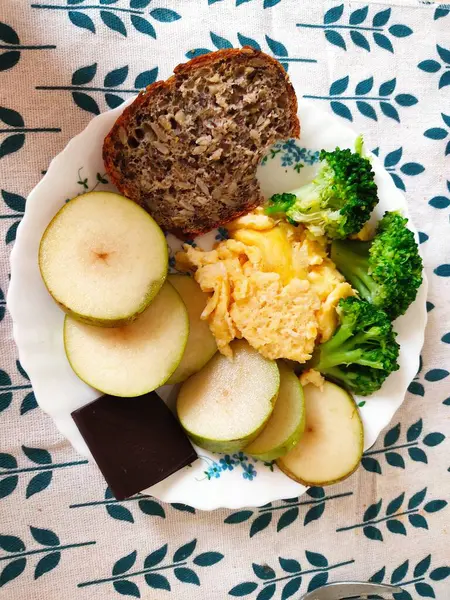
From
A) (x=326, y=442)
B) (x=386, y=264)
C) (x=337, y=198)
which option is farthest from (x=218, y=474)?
(x=337, y=198)

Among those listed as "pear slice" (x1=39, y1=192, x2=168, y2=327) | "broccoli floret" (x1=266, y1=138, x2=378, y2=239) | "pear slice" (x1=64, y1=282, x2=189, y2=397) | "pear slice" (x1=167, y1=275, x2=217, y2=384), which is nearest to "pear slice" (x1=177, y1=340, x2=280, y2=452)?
"pear slice" (x1=167, y1=275, x2=217, y2=384)

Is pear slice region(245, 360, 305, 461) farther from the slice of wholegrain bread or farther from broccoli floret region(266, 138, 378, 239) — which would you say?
the slice of wholegrain bread

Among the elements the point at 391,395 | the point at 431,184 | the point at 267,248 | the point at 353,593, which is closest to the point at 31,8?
the point at 267,248

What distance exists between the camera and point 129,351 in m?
2.10

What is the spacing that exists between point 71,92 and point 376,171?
50.4 inches

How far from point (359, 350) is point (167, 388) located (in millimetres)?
786

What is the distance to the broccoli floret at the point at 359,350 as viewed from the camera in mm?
2221

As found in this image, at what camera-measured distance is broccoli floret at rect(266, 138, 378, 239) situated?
217cm

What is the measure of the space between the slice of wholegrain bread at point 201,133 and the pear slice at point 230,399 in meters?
0.60

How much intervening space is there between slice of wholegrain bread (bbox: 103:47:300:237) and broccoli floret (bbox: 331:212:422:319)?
20.1 inches

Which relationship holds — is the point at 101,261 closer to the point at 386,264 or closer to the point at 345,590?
the point at 386,264

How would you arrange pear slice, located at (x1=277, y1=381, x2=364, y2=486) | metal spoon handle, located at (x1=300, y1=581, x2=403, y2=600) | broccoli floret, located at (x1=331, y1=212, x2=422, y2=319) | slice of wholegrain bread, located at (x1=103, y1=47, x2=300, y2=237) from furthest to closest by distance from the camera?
1. metal spoon handle, located at (x1=300, y1=581, x2=403, y2=600)
2. pear slice, located at (x1=277, y1=381, x2=364, y2=486)
3. broccoli floret, located at (x1=331, y1=212, x2=422, y2=319)
4. slice of wholegrain bread, located at (x1=103, y1=47, x2=300, y2=237)

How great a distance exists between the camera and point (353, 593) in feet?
8.54

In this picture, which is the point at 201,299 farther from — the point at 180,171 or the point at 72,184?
the point at 72,184
